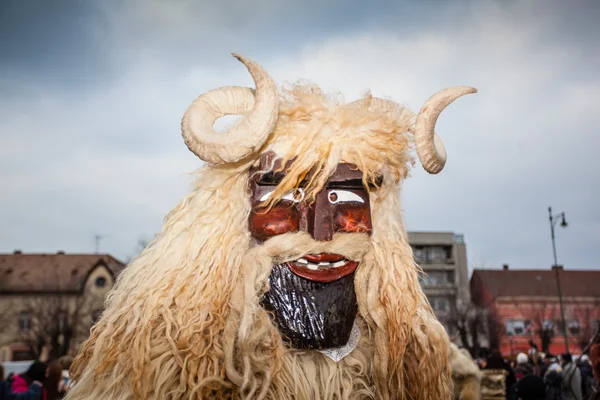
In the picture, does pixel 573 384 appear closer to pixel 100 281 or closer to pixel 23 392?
pixel 23 392

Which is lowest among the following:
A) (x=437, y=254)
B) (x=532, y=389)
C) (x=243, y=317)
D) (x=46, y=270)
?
(x=532, y=389)

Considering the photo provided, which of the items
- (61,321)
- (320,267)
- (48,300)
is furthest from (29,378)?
(48,300)

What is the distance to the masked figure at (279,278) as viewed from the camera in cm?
225

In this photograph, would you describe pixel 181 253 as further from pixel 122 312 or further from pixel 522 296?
pixel 522 296

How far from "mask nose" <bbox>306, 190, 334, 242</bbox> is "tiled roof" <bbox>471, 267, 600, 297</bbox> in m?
39.6

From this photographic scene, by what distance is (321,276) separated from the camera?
236 cm

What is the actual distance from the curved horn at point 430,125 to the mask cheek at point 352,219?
401 mm

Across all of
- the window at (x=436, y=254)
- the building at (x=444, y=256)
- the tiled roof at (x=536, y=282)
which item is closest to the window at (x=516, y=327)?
the tiled roof at (x=536, y=282)

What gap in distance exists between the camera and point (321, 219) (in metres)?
2.44

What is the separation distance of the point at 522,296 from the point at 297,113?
133 ft

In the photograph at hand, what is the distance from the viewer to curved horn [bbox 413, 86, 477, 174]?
243cm

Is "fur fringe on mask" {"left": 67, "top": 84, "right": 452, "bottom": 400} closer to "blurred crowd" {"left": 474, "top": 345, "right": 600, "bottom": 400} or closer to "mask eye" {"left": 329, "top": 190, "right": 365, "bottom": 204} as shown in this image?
"mask eye" {"left": 329, "top": 190, "right": 365, "bottom": 204}

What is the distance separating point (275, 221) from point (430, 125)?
2.96 ft

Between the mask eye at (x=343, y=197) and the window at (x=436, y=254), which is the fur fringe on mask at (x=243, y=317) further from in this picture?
the window at (x=436, y=254)
